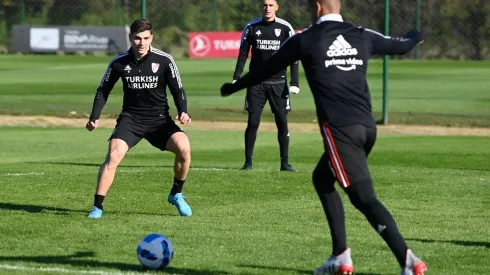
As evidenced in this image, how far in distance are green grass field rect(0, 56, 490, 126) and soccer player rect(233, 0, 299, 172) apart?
7725 mm

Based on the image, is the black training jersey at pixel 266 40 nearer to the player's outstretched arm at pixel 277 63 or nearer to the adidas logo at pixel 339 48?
the player's outstretched arm at pixel 277 63

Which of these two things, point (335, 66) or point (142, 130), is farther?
point (142, 130)

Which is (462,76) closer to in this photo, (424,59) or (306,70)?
(424,59)

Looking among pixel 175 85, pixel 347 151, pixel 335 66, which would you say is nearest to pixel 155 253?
pixel 347 151

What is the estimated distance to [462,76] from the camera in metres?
34.8

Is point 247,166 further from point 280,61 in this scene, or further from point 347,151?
point 347,151

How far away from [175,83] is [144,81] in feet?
1.03

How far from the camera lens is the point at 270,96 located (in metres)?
14.1

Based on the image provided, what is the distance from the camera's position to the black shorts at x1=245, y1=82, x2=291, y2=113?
552 inches

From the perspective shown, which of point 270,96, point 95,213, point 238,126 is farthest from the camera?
Answer: point 238,126

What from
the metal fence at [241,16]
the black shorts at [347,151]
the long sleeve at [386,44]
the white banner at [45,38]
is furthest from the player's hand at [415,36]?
the white banner at [45,38]

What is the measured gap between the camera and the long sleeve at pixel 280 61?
23.7 feet

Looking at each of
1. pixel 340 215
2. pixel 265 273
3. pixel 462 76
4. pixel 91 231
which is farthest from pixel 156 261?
pixel 462 76

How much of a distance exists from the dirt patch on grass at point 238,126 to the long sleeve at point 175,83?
9.56 metres
